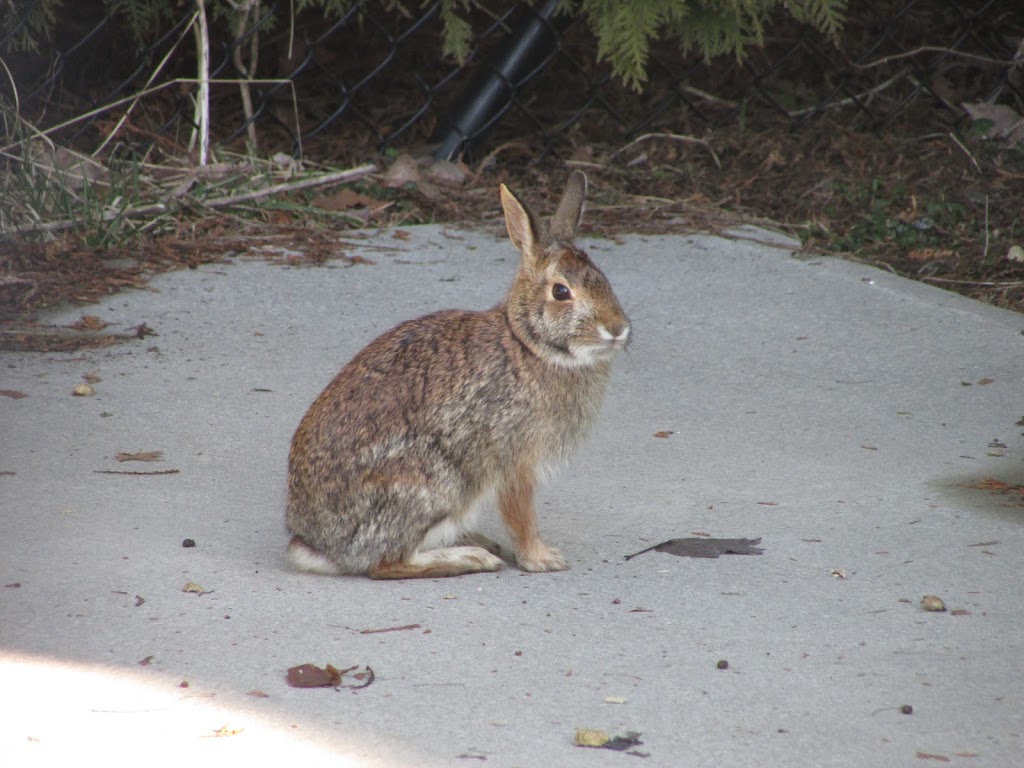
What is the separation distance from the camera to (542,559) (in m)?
3.82

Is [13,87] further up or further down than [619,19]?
further down

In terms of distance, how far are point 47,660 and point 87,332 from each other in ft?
8.89

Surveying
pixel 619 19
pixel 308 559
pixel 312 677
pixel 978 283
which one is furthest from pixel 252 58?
pixel 312 677

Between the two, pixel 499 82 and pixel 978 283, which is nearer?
pixel 978 283

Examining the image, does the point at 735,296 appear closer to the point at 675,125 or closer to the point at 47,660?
the point at 675,125

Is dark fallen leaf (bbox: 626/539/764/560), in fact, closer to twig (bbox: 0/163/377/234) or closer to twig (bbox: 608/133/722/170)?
twig (bbox: 0/163/377/234)

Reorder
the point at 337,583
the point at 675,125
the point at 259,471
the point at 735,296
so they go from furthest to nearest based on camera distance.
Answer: the point at 675,125, the point at 735,296, the point at 259,471, the point at 337,583

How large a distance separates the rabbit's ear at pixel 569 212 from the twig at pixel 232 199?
2786 mm

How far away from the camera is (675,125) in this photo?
775 cm

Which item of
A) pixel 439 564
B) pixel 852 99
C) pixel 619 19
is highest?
pixel 619 19

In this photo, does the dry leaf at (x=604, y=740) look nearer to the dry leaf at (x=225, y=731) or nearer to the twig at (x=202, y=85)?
the dry leaf at (x=225, y=731)

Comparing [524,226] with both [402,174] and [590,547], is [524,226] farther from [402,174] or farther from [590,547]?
[402,174]

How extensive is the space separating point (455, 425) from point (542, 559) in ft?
1.55

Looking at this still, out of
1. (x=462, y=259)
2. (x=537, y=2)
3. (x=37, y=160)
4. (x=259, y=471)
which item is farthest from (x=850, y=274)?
(x=37, y=160)
